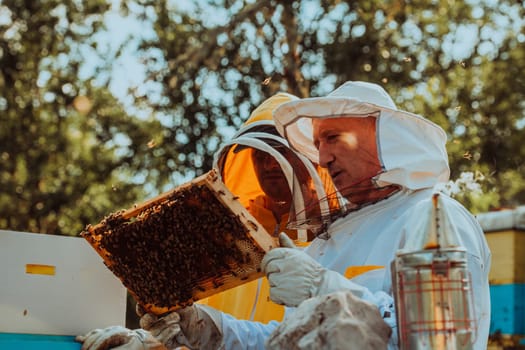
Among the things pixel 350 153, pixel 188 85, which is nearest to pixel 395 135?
pixel 350 153

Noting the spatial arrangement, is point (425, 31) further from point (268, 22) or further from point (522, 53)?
point (268, 22)

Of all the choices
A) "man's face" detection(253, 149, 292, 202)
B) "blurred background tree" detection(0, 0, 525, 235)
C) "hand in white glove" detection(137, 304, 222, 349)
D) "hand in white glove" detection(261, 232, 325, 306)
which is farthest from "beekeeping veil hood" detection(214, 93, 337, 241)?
"blurred background tree" detection(0, 0, 525, 235)

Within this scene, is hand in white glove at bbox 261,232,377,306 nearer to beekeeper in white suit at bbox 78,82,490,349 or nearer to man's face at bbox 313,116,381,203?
beekeeper in white suit at bbox 78,82,490,349

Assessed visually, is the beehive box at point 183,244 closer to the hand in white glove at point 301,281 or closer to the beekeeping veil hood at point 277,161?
the hand in white glove at point 301,281

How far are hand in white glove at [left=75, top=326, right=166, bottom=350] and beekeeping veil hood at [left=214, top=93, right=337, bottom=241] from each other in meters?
0.95

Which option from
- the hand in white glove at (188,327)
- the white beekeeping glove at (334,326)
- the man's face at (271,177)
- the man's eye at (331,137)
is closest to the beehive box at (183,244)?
the hand in white glove at (188,327)

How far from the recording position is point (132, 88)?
51.8 feet

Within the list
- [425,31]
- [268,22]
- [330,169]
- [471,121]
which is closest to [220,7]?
[268,22]

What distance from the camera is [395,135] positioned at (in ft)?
11.5

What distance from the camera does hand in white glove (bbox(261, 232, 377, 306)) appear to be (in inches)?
109

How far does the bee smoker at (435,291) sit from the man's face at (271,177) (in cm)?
254

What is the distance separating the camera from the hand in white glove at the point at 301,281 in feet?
9.10

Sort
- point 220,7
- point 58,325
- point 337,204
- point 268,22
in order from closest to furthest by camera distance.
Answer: point 58,325
point 337,204
point 268,22
point 220,7

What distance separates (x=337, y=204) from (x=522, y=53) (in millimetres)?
13648
